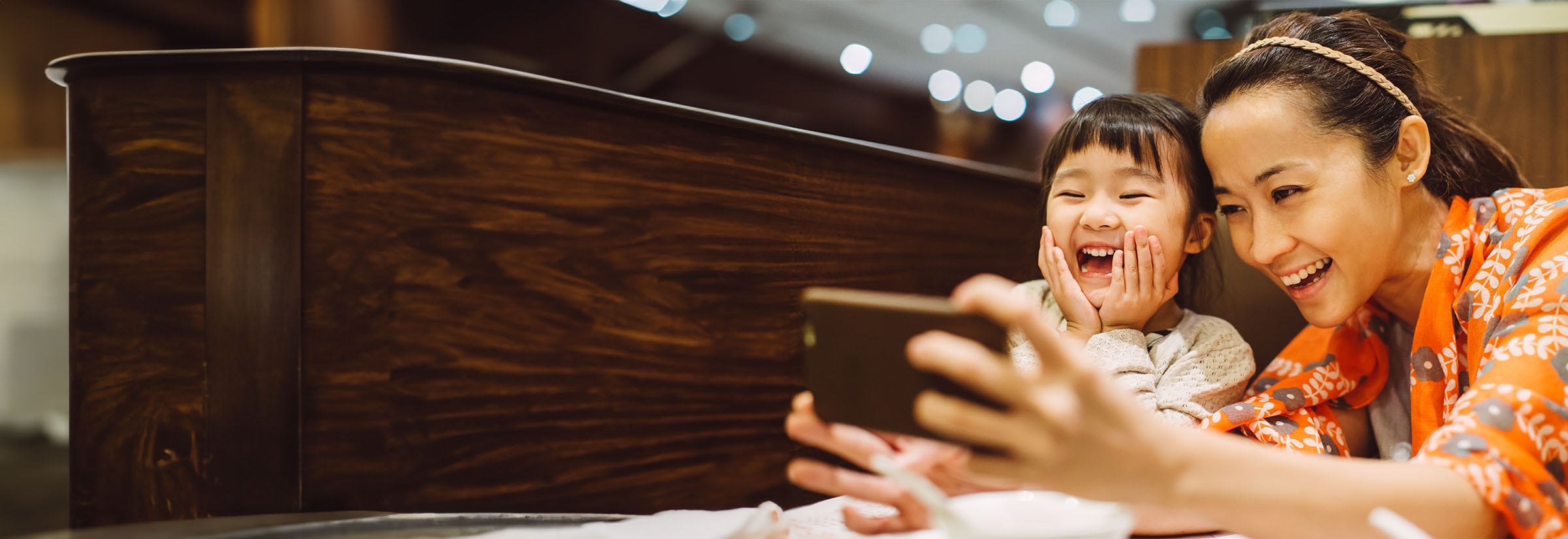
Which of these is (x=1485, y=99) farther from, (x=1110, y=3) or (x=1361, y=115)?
(x=1110, y=3)

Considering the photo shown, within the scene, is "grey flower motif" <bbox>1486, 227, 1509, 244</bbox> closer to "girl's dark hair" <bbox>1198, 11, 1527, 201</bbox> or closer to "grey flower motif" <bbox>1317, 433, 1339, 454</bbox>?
"girl's dark hair" <bbox>1198, 11, 1527, 201</bbox>

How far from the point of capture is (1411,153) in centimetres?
119

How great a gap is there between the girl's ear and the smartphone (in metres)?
0.97

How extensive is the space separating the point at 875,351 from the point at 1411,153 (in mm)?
956

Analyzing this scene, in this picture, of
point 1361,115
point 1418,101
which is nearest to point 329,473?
point 1361,115

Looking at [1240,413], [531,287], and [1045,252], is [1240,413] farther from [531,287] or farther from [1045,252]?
[531,287]

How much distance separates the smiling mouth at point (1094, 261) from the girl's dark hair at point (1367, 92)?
263 millimetres

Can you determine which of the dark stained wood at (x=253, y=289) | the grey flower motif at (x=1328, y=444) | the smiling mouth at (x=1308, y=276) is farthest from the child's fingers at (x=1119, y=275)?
the dark stained wood at (x=253, y=289)

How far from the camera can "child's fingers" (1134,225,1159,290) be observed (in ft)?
4.45

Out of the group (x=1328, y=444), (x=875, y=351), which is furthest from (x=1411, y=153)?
(x=875, y=351)

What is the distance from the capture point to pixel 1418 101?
125 cm

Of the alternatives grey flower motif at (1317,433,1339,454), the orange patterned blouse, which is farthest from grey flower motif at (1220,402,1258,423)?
grey flower motif at (1317,433,1339,454)

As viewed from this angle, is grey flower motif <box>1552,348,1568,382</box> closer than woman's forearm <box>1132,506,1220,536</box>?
Yes

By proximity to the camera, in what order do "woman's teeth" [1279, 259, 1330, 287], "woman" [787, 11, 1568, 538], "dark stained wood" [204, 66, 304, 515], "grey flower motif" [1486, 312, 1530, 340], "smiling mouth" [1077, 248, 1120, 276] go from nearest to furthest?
"woman" [787, 11, 1568, 538]
"grey flower motif" [1486, 312, 1530, 340]
"dark stained wood" [204, 66, 304, 515]
"woman's teeth" [1279, 259, 1330, 287]
"smiling mouth" [1077, 248, 1120, 276]
